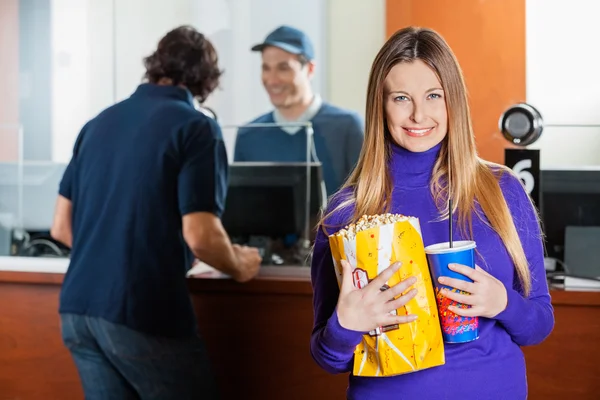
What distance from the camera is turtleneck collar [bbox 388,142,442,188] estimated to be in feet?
4.66

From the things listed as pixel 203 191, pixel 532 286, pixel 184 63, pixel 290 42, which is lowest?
pixel 532 286

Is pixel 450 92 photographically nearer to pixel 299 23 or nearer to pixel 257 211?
pixel 257 211

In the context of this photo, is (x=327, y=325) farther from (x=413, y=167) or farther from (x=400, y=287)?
(x=413, y=167)

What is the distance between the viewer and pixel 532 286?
54.9 inches

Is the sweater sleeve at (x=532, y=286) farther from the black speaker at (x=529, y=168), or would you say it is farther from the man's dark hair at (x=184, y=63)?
the man's dark hair at (x=184, y=63)

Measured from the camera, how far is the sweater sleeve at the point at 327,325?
128 centimetres

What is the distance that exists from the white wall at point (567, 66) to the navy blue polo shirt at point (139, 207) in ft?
6.08

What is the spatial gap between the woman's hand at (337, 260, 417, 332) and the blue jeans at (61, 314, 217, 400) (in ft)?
3.87

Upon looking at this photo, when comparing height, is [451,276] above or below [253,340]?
above

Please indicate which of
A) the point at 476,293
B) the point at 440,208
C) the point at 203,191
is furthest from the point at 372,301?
the point at 203,191

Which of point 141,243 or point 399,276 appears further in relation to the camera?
point 141,243

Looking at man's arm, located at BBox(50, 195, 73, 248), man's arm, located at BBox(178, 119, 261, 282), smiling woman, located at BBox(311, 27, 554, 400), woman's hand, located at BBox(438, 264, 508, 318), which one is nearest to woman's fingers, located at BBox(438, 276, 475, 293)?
woman's hand, located at BBox(438, 264, 508, 318)

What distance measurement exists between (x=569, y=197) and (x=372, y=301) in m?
1.71

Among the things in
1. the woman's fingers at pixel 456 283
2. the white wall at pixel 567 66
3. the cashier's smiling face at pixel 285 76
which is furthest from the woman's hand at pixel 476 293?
the cashier's smiling face at pixel 285 76
